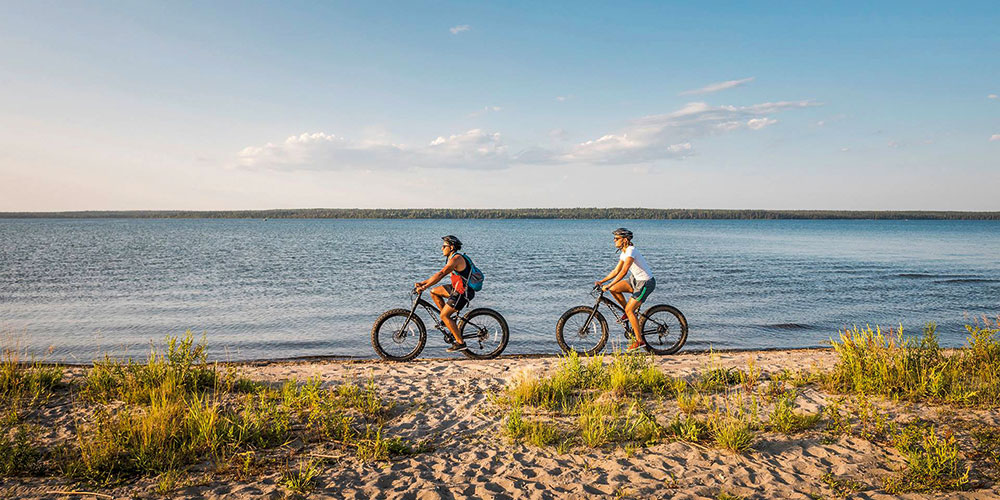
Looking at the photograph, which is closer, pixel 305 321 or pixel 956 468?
pixel 956 468

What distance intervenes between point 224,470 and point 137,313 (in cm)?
1380

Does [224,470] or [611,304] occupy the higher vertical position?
[611,304]

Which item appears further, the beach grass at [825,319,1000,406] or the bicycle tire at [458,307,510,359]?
the bicycle tire at [458,307,510,359]

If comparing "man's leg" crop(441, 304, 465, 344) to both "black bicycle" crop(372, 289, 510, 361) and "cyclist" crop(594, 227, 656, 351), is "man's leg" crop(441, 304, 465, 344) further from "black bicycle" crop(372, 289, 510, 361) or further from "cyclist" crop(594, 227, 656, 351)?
"cyclist" crop(594, 227, 656, 351)

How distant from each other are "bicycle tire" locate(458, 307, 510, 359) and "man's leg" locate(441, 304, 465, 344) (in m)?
0.11

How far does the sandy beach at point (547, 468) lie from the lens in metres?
4.96

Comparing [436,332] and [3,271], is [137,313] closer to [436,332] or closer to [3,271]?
[436,332]

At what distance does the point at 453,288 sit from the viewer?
32.3ft

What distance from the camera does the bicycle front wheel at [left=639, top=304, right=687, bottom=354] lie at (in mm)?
10602

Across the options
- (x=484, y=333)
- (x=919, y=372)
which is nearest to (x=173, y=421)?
(x=484, y=333)

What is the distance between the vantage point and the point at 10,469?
16.7 ft

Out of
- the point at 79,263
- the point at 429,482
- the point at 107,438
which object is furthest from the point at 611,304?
the point at 79,263

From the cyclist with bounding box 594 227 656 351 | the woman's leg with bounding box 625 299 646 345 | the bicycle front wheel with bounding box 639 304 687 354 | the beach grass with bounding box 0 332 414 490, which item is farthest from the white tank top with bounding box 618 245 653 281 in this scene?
the beach grass with bounding box 0 332 414 490

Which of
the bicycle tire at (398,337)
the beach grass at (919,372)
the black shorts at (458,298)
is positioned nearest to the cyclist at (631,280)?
the black shorts at (458,298)
